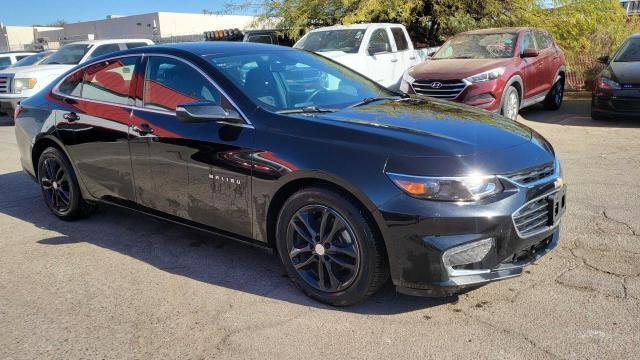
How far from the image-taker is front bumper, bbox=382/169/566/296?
9.77 feet

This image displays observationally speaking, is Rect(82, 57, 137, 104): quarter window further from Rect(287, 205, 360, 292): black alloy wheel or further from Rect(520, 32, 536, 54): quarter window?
Rect(520, 32, 536, 54): quarter window

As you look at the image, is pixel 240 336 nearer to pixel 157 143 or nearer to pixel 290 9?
pixel 157 143

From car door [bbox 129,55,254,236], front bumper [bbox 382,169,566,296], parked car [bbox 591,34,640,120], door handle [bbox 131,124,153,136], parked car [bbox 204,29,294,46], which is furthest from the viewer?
parked car [bbox 204,29,294,46]

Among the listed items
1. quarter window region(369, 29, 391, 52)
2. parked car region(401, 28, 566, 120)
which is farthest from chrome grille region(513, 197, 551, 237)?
quarter window region(369, 29, 391, 52)

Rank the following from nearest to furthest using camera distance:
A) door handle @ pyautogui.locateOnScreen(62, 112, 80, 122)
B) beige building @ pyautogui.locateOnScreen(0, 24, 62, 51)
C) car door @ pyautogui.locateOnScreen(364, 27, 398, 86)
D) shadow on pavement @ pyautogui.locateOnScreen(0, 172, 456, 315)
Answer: shadow on pavement @ pyautogui.locateOnScreen(0, 172, 456, 315) < door handle @ pyautogui.locateOnScreen(62, 112, 80, 122) < car door @ pyautogui.locateOnScreen(364, 27, 398, 86) < beige building @ pyautogui.locateOnScreen(0, 24, 62, 51)

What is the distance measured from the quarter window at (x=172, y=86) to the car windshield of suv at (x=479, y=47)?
702 cm

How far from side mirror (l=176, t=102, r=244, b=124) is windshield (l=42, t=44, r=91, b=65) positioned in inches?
433

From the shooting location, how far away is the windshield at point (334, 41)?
11.1m

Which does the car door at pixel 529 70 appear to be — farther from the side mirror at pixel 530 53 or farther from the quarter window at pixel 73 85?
the quarter window at pixel 73 85

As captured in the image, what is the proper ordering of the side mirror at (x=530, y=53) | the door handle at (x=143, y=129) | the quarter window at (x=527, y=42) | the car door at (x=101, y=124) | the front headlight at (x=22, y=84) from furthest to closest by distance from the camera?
1. the front headlight at (x=22, y=84)
2. the quarter window at (x=527, y=42)
3. the side mirror at (x=530, y=53)
4. the car door at (x=101, y=124)
5. the door handle at (x=143, y=129)

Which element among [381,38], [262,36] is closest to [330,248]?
[381,38]

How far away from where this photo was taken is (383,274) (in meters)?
3.22

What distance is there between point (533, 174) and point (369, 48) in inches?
321

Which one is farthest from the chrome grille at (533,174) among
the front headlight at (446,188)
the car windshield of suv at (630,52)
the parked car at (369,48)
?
the car windshield of suv at (630,52)
